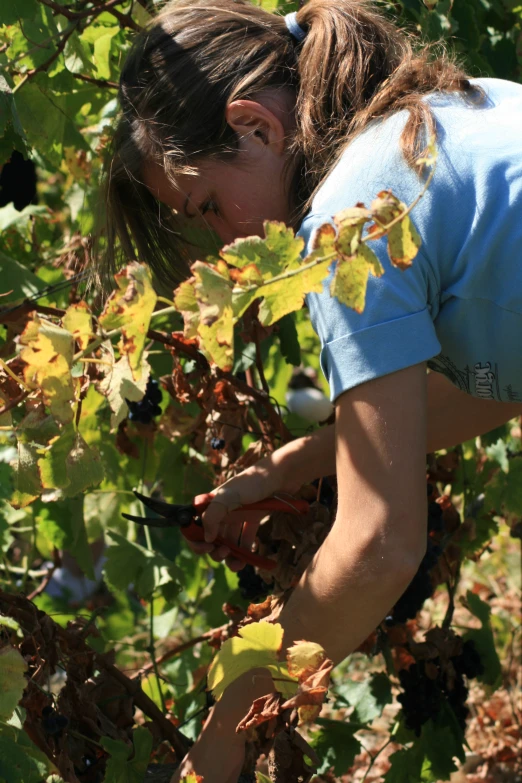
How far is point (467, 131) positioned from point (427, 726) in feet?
4.13

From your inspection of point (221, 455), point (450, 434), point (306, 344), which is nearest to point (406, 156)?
point (450, 434)

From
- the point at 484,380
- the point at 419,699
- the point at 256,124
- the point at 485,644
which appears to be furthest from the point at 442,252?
the point at 485,644

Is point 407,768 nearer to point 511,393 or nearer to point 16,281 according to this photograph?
point 511,393

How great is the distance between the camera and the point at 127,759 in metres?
1.47

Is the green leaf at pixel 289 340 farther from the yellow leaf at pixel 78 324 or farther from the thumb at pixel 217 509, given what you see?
the yellow leaf at pixel 78 324

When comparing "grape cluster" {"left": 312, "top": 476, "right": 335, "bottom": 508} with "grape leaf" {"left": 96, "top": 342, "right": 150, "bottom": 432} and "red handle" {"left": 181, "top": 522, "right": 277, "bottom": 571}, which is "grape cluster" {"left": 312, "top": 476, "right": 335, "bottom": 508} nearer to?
"red handle" {"left": 181, "top": 522, "right": 277, "bottom": 571}

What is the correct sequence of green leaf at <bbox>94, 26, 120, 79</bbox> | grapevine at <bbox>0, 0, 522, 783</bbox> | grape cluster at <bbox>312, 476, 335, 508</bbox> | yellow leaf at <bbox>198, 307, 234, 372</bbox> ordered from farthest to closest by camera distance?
green leaf at <bbox>94, 26, 120, 79</bbox> → grape cluster at <bbox>312, 476, 335, 508</bbox> → grapevine at <bbox>0, 0, 522, 783</bbox> → yellow leaf at <bbox>198, 307, 234, 372</bbox>

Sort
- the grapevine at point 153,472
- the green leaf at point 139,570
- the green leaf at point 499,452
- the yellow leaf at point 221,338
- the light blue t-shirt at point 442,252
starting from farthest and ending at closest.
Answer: the green leaf at point 499,452
the green leaf at point 139,570
the light blue t-shirt at point 442,252
the grapevine at point 153,472
the yellow leaf at point 221,338

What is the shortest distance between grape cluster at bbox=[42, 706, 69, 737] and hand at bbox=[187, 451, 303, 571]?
14.0 inches

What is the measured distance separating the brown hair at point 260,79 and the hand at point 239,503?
0.46m

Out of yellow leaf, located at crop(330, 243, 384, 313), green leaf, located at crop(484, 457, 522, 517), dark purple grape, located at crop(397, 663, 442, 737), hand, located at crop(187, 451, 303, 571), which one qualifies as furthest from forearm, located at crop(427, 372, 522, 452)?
yellow leaf, located at crop(330, 243, 384, 313)

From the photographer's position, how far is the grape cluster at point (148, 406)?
1901mm

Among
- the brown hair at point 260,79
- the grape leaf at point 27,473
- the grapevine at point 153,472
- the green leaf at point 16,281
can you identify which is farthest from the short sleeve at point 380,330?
the green leaf at point 16,281

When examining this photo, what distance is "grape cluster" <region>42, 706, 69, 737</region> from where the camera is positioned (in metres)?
1.42
